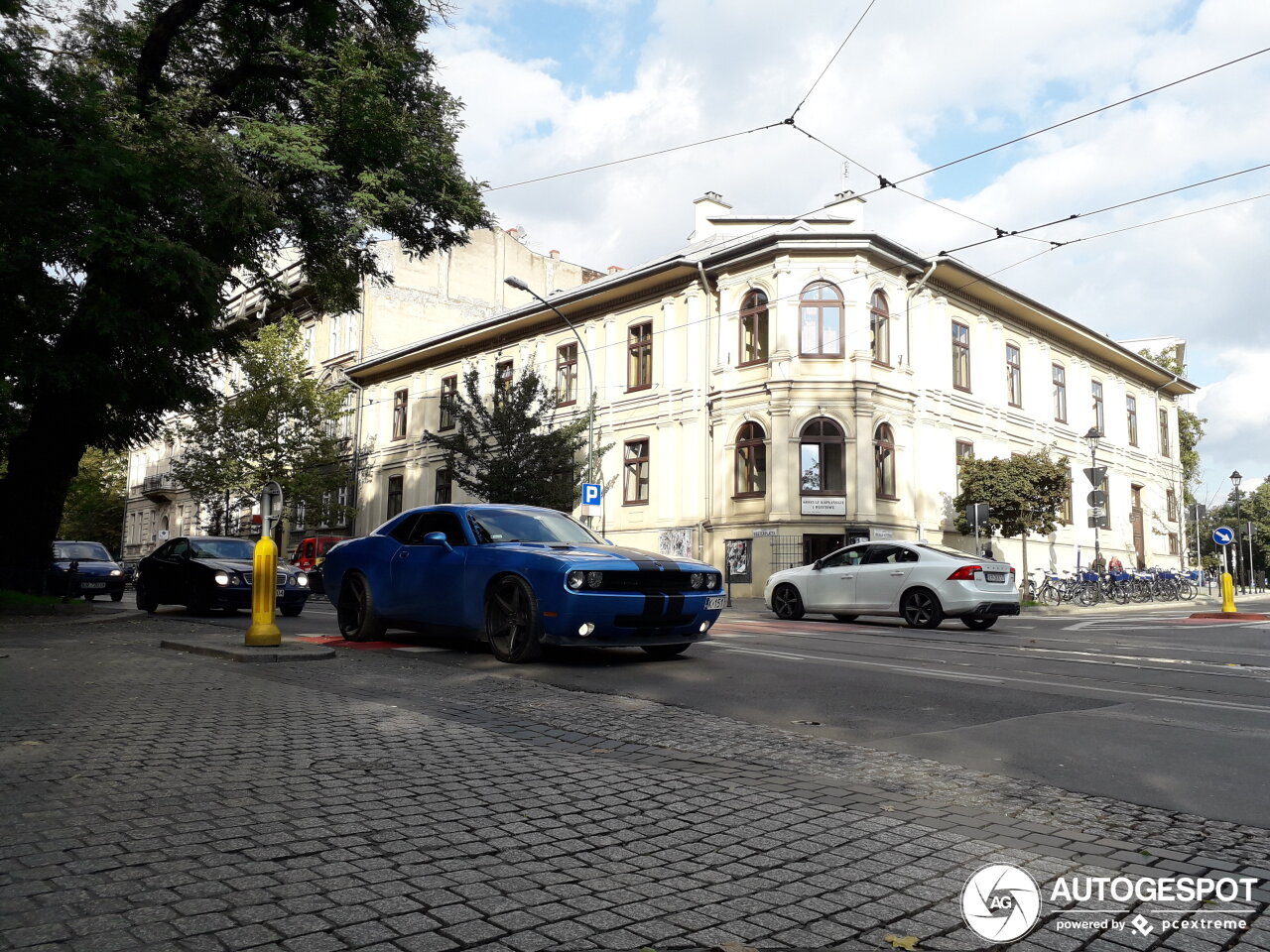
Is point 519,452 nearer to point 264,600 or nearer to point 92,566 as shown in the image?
point 92,566

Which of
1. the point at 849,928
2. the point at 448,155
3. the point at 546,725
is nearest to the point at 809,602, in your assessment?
the point at 448,155

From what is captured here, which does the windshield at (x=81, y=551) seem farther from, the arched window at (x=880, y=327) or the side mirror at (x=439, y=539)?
the arched window at (x=880, y=327)

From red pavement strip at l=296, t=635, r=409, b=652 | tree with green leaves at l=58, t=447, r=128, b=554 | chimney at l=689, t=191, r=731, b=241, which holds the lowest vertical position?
red pavement strip at l=296, t=635, r=409, b=652

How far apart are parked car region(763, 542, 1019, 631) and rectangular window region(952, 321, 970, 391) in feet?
57.0

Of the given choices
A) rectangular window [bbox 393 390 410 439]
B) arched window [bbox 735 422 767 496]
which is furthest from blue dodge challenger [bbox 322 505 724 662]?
rectangular window [bbox 393 390 410 439]

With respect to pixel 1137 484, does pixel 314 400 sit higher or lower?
higher

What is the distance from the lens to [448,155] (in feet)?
61.1

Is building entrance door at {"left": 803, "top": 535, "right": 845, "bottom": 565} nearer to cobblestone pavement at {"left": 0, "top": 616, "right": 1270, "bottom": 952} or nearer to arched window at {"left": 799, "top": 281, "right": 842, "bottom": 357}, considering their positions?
arched window at {"left": 799, "top": 281, "right": 842, "bottom": 357}

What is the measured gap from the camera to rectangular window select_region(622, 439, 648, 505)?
3347 cm

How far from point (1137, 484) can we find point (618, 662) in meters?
40.8

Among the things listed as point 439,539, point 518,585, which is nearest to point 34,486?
point 439,539

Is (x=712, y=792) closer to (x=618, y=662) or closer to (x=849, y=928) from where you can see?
(x=849, y=928)

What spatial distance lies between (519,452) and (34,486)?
1294 centimetres

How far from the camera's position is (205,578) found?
16.9m
